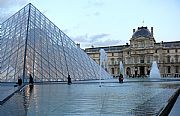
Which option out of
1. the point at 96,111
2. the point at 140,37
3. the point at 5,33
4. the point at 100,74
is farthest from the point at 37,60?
the point at 140,37

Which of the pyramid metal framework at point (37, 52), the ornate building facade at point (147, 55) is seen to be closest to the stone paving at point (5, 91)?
the pyramid metal framework at point (37, 52)

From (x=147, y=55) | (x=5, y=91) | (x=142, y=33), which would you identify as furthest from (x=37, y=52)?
(x=147, y=55)

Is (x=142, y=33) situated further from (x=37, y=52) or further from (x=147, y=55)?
(x=37, y=52)

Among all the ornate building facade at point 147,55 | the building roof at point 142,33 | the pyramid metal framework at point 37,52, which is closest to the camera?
the pyramid metal framework at point 37,52

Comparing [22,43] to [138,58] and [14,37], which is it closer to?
[14,37]

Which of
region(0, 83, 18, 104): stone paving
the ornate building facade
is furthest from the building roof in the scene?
region(0, 83, 18, 104): stone paving

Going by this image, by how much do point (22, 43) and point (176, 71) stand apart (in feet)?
244

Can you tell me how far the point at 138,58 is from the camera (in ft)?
316

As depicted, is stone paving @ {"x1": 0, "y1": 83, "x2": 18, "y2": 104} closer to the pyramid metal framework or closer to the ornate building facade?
the pyramid metal framework

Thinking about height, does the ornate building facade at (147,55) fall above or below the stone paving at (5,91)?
above

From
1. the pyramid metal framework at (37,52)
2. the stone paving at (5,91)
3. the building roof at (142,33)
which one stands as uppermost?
the building roof at (142,33)

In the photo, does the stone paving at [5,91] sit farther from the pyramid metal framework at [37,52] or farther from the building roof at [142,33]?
the building roof at [142,33]

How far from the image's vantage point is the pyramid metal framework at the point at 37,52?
24.1m

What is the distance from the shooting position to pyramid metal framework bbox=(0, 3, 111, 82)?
78.9ft
